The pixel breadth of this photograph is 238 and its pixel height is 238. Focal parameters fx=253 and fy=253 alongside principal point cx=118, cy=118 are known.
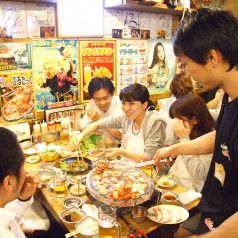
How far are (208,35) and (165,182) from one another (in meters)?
1.20

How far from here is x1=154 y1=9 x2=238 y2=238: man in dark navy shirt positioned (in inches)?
40.8

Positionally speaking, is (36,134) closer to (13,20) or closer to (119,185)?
(13,20)

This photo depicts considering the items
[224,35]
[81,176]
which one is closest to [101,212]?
[81,176]

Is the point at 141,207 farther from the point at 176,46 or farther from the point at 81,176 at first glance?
the point at 176,46

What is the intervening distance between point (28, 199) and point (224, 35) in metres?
1.42

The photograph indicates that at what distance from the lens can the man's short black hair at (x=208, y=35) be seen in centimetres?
103

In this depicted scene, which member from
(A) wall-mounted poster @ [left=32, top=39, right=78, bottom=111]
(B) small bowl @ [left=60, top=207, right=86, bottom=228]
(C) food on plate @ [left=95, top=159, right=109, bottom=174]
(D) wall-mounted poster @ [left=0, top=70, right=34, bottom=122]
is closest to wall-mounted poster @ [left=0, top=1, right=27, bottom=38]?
(A) wall-mounted poster @ [left=32, top=39, right=78, bottom=111]

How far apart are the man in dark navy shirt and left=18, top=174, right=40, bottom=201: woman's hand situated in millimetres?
1012

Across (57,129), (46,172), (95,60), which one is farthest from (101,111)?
(46,172)

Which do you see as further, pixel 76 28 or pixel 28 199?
pixel 76 28

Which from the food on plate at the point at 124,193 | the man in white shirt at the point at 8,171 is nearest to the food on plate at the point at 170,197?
the food on plate at the point at 124,193

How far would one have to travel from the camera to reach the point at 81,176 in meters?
2.02

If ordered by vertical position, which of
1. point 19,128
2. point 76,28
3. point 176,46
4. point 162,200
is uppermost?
point 76,28

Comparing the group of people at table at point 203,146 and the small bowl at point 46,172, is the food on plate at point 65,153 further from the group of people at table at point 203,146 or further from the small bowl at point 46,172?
the group of people at table at point 203,146
